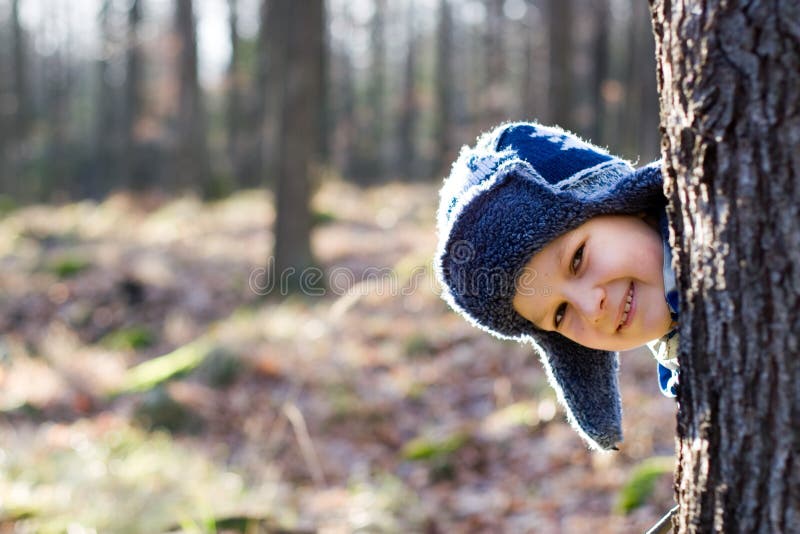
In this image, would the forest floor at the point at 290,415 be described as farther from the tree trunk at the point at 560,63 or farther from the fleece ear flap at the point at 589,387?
the tree trunk at the point at 560,63

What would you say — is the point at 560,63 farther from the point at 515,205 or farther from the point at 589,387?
the point at 515,205

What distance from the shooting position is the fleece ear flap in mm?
2418

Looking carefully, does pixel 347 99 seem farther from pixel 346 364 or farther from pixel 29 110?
pixel 346 364

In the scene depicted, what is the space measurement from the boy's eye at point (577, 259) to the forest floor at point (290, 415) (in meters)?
1.95

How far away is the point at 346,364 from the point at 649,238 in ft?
17.2

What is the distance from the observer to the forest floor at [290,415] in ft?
14.3

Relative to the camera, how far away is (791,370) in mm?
1444

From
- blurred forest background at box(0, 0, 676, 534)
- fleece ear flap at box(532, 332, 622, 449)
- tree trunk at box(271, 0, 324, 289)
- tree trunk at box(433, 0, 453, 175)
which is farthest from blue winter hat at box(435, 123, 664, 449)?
tree trunk at box(433, 0, 453, 175)

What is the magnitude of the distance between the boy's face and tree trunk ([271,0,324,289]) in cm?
766

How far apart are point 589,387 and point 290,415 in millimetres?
1895

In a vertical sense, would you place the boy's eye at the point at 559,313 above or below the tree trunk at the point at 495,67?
below

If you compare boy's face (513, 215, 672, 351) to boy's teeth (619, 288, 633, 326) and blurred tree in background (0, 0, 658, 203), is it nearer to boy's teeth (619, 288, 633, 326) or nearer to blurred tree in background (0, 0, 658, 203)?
boy's teeth (619, 288, 633, 326)

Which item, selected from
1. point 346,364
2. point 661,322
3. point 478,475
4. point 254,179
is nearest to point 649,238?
point 661,322

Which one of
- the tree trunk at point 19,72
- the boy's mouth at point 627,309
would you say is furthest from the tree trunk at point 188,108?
the boy's mouth at point 627,309
